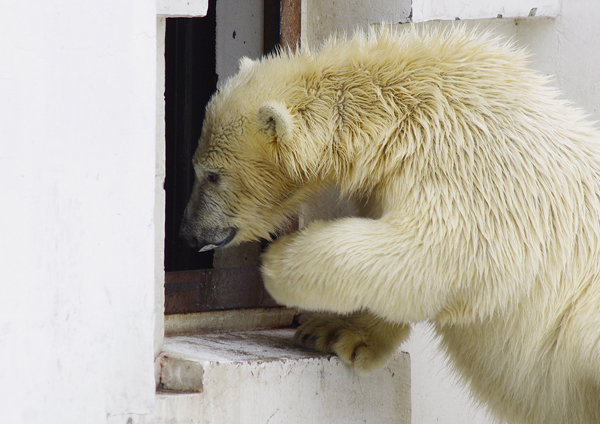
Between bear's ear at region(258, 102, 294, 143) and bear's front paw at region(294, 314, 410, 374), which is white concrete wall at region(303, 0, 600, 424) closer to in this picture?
bear's front paw at region(294, 314, 410, 374)

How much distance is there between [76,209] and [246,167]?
2.34 ft

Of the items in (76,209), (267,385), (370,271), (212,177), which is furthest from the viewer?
(212,177)

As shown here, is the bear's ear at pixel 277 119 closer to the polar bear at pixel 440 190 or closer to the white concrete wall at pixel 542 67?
the polar bear at pixel 440 190

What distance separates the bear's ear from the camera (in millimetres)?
2070

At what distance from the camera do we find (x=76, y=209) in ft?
5.47

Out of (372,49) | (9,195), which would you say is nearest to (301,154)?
(372,49)

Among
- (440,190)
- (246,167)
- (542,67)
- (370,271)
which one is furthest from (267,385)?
(542,67)

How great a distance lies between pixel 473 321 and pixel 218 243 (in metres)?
0.90

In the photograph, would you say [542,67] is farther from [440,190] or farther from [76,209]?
[76,209]

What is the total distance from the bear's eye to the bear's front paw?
2.11 ft

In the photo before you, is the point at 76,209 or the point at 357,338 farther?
the point at 357,338

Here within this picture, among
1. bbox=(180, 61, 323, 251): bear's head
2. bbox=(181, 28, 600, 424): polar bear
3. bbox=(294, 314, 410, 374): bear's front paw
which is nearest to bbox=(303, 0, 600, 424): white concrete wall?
bbox=(294, 314, 410, 374): bear's front paw

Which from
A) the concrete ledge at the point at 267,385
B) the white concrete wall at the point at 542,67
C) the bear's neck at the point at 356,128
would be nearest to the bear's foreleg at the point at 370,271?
the bear's neck at the point at 356,128

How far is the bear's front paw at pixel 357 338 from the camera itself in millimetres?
2391
